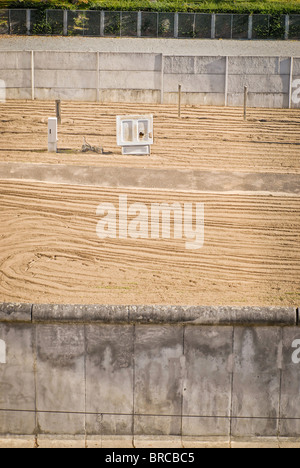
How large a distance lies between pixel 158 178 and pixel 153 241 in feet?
12.4

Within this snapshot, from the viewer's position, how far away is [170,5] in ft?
116

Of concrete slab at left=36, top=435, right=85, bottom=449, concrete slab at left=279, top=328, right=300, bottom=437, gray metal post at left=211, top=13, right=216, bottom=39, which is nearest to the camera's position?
concrete slab at left=279, top=328, right=300, bottom=437

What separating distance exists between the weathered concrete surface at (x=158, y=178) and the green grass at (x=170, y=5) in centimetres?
1797

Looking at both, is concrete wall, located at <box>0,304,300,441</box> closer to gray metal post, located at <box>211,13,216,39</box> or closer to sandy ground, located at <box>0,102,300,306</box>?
sandy ground, located at <box>0,102,300,306</box>

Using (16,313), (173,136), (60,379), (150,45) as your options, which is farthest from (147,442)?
(150,45)

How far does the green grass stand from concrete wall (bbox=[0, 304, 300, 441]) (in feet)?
98.9

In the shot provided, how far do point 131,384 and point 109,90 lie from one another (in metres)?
21.2

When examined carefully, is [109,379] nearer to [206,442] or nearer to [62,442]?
[62,442]

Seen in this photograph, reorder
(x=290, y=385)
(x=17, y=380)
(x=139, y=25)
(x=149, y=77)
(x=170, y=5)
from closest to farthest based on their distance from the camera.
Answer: (x=290, y=385) → (x=17, y=380) → (x=149, y=77) → (x=139, y=25) → (x=170, y=5)

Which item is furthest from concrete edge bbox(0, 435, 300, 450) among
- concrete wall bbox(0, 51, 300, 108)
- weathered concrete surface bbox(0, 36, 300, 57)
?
weathered concrete surface bbox(0, 36, 300, 57)

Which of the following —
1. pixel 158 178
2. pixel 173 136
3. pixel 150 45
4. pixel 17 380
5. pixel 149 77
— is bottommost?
pixel 17 380

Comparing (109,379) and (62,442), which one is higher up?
(109,379)

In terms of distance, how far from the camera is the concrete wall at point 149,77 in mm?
27234

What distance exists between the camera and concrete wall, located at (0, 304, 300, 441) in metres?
7.73
